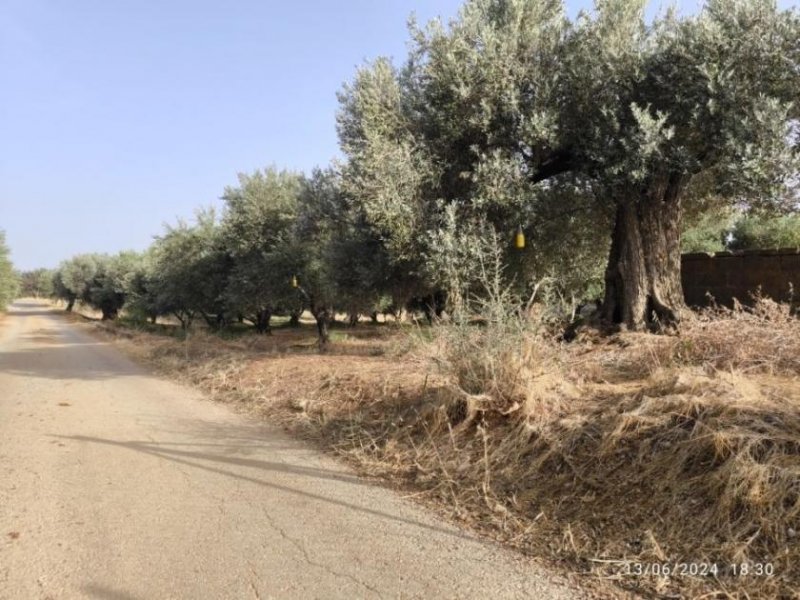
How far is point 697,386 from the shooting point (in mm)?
4852

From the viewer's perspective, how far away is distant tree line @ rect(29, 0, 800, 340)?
28.6ft

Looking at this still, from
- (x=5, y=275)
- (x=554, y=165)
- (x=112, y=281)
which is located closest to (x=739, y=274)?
(x=554, y=165)

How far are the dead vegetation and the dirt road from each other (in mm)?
485

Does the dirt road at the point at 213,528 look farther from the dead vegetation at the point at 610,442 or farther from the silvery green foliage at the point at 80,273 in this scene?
the silvery green foliage at the point at 80,273

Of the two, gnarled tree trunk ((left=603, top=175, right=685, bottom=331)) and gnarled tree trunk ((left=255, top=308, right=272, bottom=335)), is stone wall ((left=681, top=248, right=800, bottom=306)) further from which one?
gnarled tree trunk ((left=255, top=308, right=272, bottom=335))

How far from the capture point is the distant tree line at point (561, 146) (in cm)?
870

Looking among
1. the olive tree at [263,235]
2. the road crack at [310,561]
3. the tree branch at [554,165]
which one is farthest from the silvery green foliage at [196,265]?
the road crack at [310,561]

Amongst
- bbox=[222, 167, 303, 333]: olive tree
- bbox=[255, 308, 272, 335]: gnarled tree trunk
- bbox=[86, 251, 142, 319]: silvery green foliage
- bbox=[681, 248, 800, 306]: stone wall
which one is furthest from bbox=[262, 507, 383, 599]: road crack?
bbox=[86, 251, 142, 319]: silvery green foliage

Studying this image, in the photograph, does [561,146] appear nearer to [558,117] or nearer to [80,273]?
[558,117]

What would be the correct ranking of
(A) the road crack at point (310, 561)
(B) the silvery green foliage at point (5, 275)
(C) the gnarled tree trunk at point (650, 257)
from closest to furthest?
(A) the road crack at point (310, 561)
(C) the gnarled tree trunk at point (650, 257)
(B) the silvery green foliage at point (5, 275)

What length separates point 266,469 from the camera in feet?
18.7

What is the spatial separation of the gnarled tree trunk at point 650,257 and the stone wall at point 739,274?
1.61 metres

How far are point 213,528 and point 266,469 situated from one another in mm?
1473

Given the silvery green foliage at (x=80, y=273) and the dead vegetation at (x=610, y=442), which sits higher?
the silvery green foliage at (x=80, y=273)
